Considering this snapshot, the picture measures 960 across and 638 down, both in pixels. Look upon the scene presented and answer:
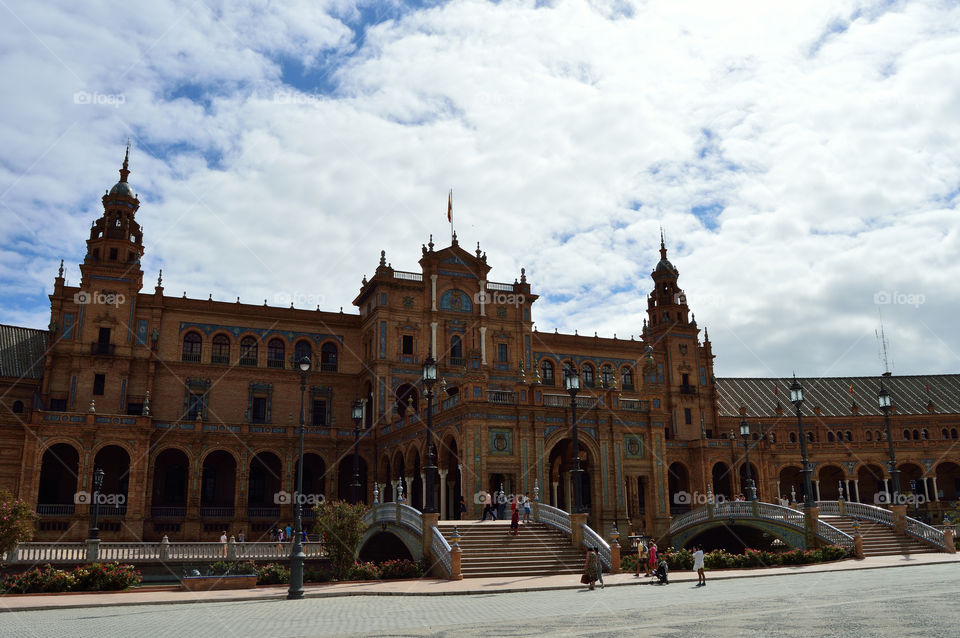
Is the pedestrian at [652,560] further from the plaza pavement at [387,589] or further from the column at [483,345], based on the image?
the column at [483,345]

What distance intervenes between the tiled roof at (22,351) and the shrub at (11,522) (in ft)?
95.4

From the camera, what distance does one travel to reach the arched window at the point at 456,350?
56.0 metres

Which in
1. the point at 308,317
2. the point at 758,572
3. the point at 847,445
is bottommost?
the point at 758,572

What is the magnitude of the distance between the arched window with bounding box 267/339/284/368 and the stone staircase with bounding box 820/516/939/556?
125ft

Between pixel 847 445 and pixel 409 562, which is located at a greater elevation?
pixel 847 445

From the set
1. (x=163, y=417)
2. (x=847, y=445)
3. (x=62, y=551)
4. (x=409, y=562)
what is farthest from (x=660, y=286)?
(x=62, y=551)

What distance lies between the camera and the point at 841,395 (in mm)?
79312

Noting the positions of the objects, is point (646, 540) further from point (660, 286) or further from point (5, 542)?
point (660, 286)

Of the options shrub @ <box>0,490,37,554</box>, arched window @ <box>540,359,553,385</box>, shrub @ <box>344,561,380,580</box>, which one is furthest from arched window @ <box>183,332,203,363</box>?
shrub @ <box>344,561,380,580</box>

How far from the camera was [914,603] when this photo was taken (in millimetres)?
16688

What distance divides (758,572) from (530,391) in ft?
53.8

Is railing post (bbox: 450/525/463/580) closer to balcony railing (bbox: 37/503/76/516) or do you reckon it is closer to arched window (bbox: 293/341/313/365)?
balcony railing (bbox: 37/503/76/516)

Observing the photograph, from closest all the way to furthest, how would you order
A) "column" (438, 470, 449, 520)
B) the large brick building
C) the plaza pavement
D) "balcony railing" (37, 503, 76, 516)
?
the plaza pavement, "column" (438, 470, 449, 520), the large brick building, "balcony railing" (37, 503, 76, 516)

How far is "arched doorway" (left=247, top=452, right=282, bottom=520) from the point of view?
52312 millimetres
